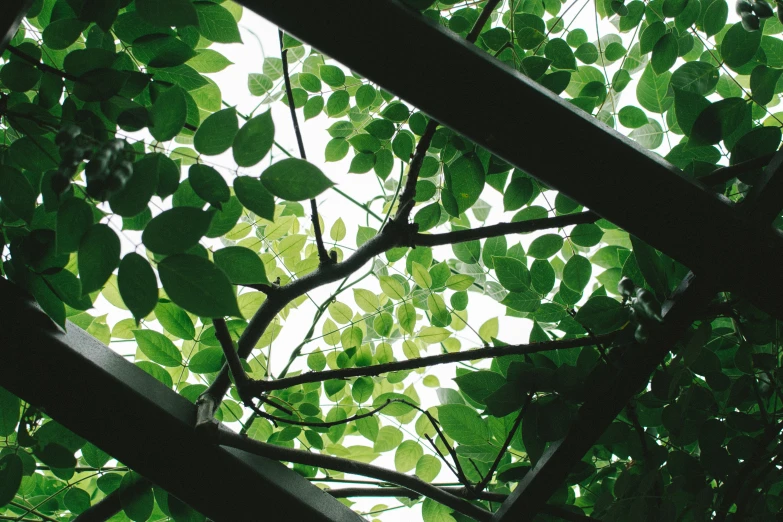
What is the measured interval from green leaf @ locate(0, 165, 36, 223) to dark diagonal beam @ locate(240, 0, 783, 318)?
0.39 meters

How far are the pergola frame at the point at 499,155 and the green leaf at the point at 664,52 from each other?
1.17 ft

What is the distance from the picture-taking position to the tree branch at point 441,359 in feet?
2.89

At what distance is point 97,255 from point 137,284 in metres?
0.06

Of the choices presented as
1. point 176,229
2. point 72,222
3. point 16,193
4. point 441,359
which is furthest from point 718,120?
point 16,193

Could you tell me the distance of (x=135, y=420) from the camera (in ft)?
2.56

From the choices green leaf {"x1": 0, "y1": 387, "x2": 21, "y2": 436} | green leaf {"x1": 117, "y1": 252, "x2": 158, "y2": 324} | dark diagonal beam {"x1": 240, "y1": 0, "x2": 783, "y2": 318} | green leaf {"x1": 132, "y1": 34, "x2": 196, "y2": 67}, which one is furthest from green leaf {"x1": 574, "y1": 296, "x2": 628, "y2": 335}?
green leaf {"x1": 0, "y1": 387, "x2": 21, "y2": 436}

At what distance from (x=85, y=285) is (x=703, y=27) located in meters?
1.13

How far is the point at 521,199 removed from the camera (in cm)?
102

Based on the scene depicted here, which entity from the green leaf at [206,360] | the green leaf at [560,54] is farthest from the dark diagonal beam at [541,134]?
the green leaf at [206,360]

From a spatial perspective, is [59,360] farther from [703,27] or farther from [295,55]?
[703,27]

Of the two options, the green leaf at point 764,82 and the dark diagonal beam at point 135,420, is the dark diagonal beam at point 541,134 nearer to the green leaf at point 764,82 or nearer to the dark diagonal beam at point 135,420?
the green leaf at point 764,82

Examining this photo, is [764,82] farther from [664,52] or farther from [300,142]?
[300,142]

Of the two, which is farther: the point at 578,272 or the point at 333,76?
the point at 333,76

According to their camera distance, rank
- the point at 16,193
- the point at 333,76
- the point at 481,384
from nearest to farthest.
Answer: the point at 16,193 → the point at 481,384 → the point at 333,76
